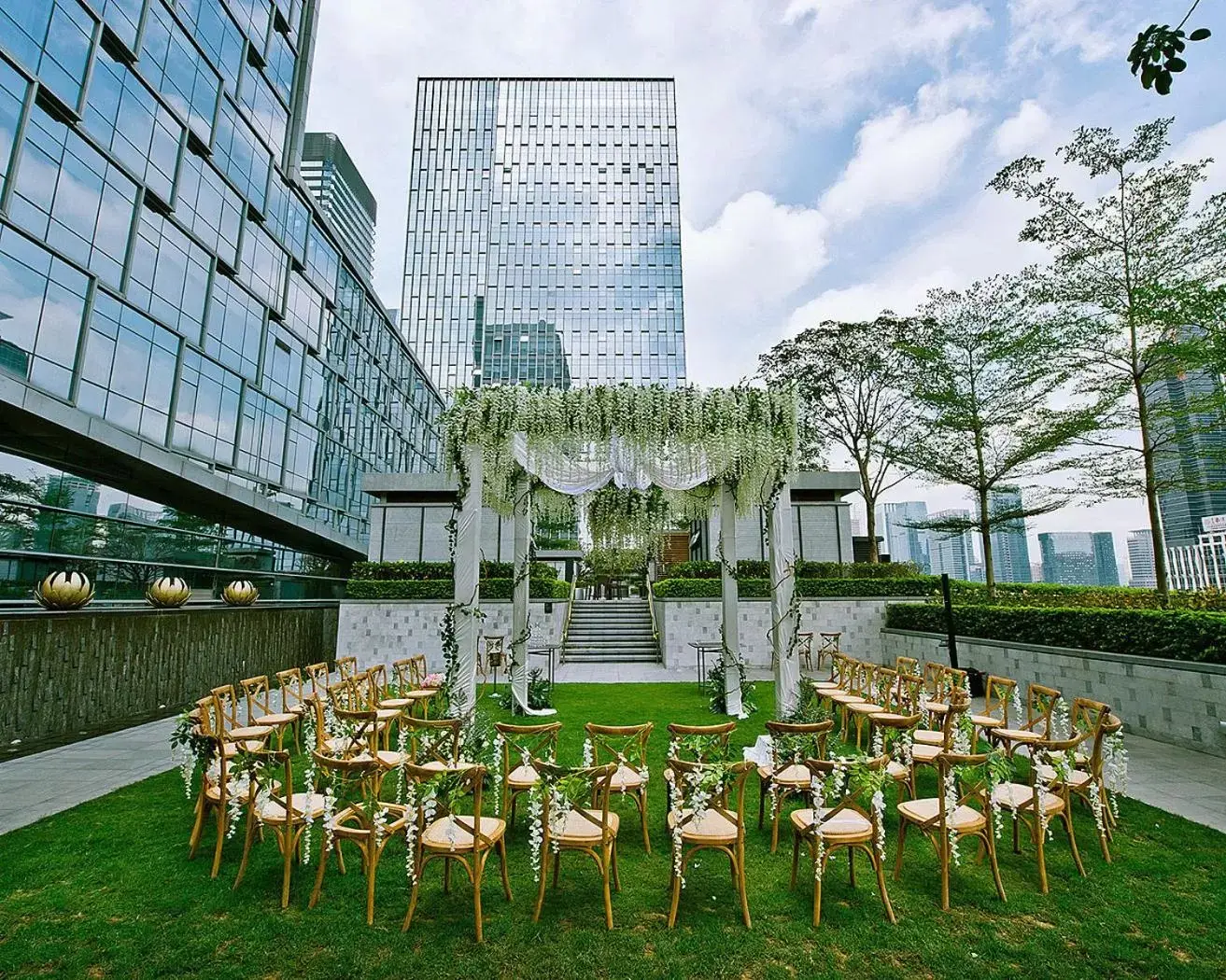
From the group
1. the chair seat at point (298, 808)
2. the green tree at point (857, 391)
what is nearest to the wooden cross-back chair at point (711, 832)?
the chair seat at point (298, 808)

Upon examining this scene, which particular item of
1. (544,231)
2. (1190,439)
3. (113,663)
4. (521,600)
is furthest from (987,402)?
(544,231)

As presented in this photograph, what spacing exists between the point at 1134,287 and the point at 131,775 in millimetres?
15279

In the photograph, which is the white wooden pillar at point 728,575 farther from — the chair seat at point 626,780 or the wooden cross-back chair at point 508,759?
the wooden cross-back chair at point 508,759

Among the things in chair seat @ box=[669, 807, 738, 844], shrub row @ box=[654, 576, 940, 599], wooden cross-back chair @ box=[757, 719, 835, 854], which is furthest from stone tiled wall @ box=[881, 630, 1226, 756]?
chair seat @ box=[669, 807, 738, 844]

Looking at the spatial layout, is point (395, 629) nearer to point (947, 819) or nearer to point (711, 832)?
point (711, 832)

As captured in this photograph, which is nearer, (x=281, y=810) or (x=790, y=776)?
(x=281, y=810)

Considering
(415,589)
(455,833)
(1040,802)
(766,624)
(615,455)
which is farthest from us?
(766,624)

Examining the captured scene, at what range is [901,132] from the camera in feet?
19.9

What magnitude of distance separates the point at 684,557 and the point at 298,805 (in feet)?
73.1

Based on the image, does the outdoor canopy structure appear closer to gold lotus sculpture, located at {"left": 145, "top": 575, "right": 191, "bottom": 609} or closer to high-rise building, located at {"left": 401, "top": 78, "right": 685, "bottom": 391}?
gold lotus sculpture, located at {"left": 145, "top": 575, "right": 191, "bottom": 609}

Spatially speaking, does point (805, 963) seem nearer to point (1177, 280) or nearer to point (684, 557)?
point (1177, 280)

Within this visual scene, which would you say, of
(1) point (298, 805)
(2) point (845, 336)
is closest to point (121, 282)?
(1) point (298, 805)

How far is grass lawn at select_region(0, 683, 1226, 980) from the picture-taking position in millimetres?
2641

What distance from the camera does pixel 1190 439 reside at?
9117 millimetres
